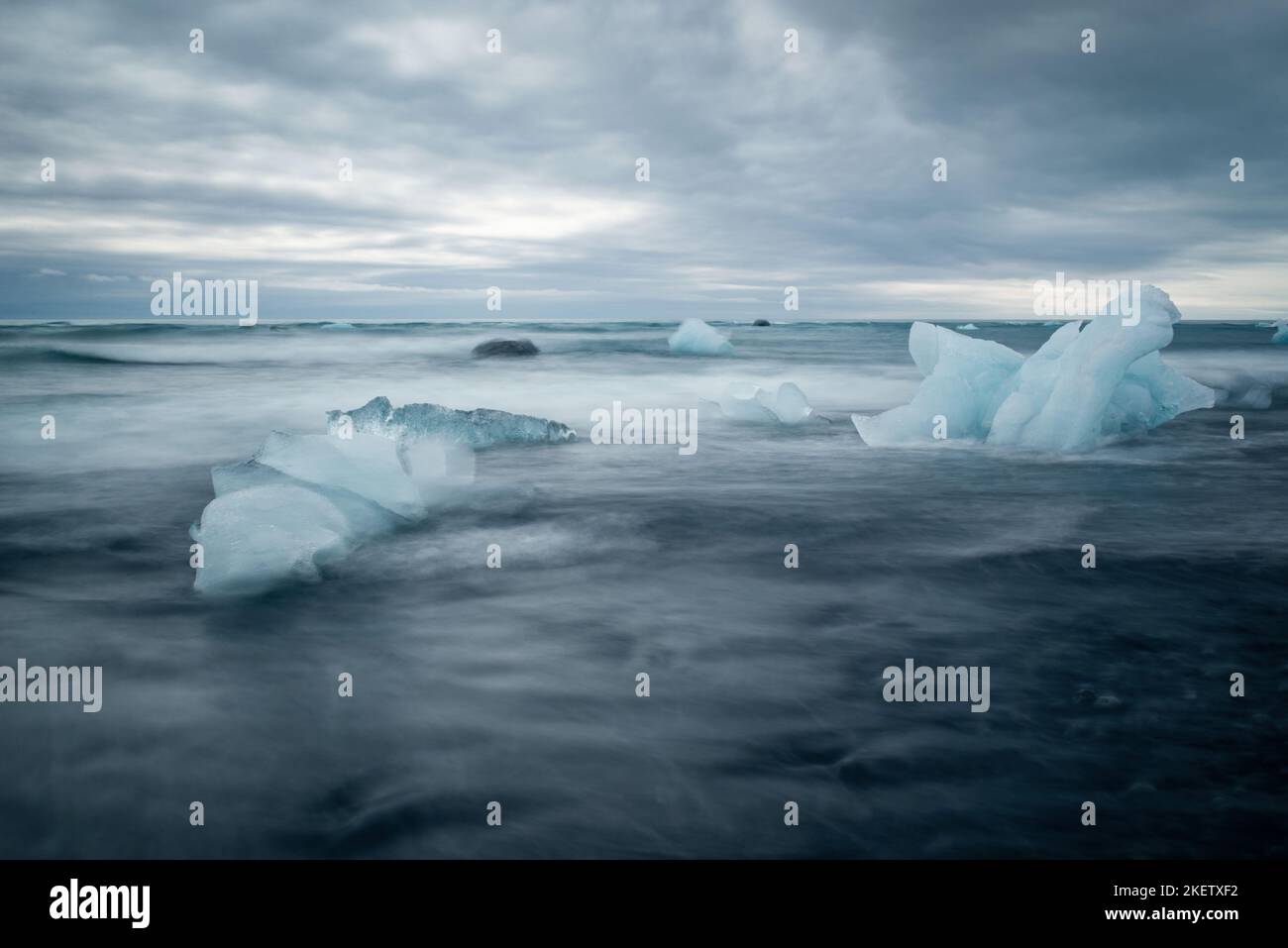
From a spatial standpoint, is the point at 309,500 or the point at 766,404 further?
the point at 766,404

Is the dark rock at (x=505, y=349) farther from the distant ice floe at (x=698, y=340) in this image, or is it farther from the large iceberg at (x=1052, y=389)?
the large iceberg at (x=1052, y=389)

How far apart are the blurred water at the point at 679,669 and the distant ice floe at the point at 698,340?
60.8ft

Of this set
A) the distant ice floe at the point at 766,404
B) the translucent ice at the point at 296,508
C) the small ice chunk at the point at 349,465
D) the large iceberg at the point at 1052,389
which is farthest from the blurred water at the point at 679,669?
the distant ice floe at the point at 766,404

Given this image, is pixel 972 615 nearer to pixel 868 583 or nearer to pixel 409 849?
pixel 868 583

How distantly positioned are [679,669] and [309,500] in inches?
114

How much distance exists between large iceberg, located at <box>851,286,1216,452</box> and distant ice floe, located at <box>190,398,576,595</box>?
595cm

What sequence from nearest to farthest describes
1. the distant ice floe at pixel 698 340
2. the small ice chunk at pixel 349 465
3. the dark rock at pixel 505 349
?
the small ice chunk at pixel 349 465 → the distant ice floe at pixel 698 340 → the dark rock at pixel 505 349

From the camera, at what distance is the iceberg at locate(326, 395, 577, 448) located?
9406 millimetres

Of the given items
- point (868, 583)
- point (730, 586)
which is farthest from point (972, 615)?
point (730, 586)

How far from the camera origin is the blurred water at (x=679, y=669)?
313 centimetres

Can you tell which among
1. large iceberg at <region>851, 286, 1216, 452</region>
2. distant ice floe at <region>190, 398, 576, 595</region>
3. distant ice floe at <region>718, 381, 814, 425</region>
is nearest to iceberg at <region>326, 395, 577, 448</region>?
distant ice floe at <region>190, 398, 576, 595</region>

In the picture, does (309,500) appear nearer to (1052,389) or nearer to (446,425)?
(446,425)

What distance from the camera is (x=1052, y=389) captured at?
10156mm

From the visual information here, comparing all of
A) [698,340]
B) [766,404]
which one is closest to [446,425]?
[766,404]
